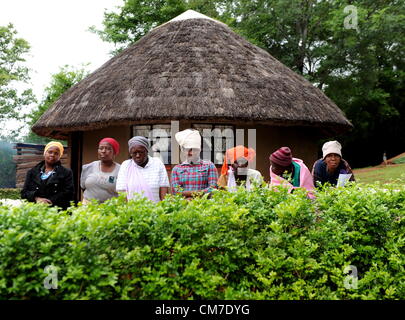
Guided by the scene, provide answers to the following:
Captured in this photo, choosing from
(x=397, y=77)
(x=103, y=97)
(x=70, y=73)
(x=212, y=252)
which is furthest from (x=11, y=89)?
(x=212, y=252)

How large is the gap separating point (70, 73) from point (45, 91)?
3895 mm

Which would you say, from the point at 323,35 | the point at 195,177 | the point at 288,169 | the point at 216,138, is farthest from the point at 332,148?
the point at 323,35

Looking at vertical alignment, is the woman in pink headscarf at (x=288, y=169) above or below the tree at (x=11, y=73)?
below

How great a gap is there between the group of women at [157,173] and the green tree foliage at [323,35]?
1513 centimetres

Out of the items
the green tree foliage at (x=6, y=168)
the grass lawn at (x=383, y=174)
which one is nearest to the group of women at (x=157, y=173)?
the grass lawn at (x=383, y=174)

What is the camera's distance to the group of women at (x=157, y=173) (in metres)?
4.12

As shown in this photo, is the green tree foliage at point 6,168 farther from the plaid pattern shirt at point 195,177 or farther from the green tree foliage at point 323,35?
the plaid pattern shirt at point 195,177

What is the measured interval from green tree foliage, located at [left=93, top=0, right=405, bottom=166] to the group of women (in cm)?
1513

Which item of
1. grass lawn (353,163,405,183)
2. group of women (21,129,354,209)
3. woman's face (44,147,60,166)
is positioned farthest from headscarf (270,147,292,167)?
grass lawn (353,163,405,183)

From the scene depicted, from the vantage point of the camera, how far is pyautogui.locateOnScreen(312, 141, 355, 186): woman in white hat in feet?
14.7

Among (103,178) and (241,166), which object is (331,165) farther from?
(103,178)

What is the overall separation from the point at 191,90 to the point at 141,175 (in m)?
4.97

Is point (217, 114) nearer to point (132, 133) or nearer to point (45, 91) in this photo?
point (132, 133)

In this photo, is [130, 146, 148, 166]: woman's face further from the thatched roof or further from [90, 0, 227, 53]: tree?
[90, 0, 227, 53]: tree
